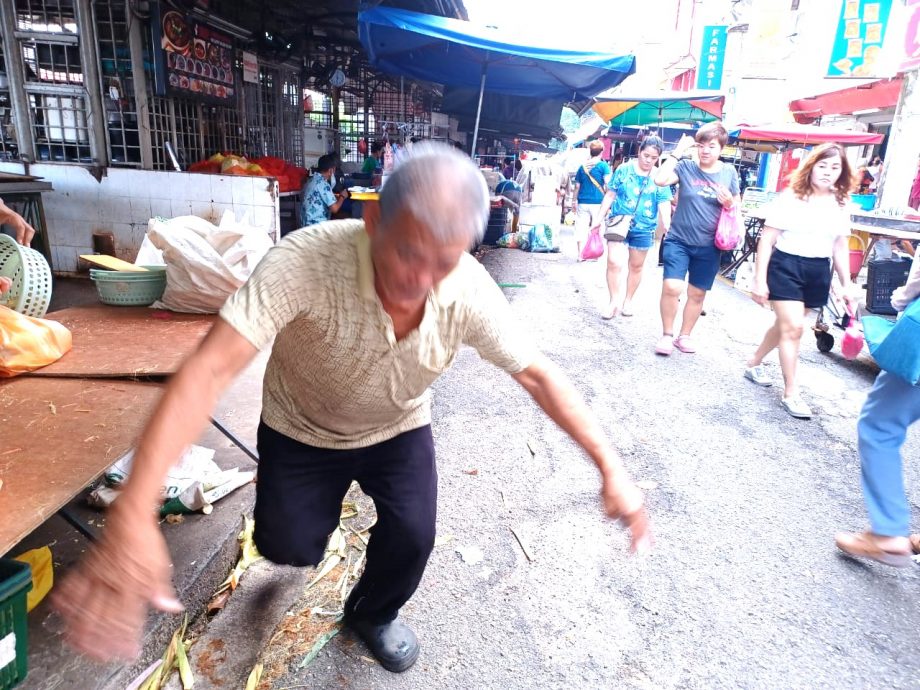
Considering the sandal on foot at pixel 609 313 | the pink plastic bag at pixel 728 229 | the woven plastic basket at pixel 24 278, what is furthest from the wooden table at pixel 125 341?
the sandal on foot at pixel 609 313

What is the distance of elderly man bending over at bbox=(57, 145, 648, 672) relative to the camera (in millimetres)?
1265

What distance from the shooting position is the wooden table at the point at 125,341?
258 cm

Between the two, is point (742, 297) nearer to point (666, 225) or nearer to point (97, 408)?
point (666, 225)

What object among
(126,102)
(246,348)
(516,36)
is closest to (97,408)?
(246,348)

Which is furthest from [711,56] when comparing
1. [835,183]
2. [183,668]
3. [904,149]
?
[183,668]

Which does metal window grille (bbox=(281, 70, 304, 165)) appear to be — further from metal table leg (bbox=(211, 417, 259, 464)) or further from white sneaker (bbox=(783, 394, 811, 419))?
white sneaker (bbox=(783, 394, 811, 419))

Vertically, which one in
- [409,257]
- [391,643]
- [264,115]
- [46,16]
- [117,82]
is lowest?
[391,643]

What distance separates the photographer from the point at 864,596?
9.21 feet

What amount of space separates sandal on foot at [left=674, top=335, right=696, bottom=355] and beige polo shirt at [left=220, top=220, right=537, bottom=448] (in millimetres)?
4672

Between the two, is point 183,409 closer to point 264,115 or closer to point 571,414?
point 571,414

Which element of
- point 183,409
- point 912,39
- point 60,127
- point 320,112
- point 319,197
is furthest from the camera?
point 320,112

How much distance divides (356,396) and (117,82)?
21.2 ft

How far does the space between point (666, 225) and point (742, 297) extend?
348cm

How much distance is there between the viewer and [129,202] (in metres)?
6.56
